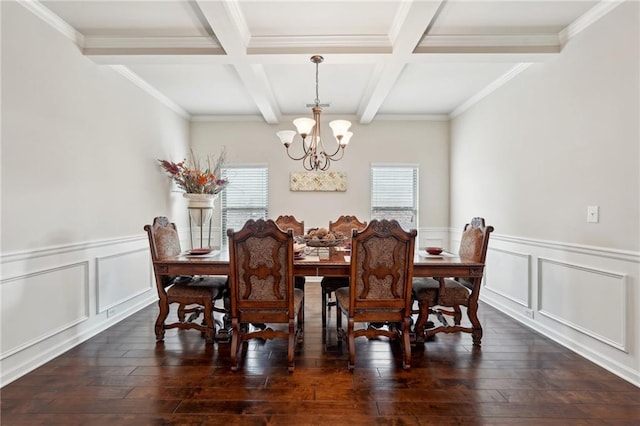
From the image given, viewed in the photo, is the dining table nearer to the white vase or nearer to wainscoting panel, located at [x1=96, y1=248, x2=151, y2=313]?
wainscoting panel, located at [x1=96, y1=248, x2=151, y2=313]

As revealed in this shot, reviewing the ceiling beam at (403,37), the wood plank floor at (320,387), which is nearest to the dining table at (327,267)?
the wood plank floor at (320,387)

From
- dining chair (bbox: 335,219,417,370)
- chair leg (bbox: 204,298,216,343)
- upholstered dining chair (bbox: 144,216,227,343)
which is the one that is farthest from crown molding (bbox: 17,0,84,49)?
dining chair (bbox: 335,219,417,370)

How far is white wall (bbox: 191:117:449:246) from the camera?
5.18m

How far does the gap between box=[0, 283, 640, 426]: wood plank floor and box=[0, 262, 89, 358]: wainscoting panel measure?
244mm

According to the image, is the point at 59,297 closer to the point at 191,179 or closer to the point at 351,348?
the point at 191,179

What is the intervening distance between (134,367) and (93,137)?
6.84 ft

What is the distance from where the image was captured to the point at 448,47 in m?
2.90

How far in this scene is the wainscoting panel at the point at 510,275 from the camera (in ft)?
10.7

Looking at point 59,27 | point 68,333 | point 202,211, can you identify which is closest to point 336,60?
point 59,27

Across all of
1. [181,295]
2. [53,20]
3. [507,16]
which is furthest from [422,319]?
[53,20]

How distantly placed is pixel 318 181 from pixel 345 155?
0.60 meters

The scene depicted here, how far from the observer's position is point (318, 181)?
17.0 feet

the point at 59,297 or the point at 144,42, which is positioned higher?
the point at 144,42

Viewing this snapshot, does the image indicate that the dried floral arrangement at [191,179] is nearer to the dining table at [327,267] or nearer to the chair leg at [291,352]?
the dining table at [327,267]
